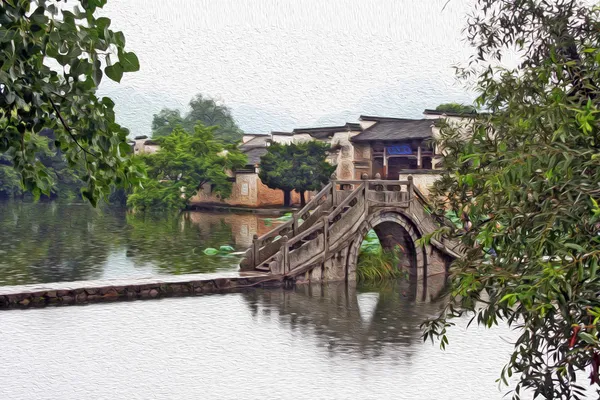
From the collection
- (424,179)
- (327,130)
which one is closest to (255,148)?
(327,130)

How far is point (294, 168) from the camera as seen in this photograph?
1797 inches

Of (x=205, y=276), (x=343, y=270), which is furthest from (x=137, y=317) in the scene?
(x=343, y=270)

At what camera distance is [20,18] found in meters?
4.63

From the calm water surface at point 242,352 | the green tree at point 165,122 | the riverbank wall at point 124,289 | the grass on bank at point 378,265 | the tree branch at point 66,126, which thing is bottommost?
the calm water surface at point 242,352

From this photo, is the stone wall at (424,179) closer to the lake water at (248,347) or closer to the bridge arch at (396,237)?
the bridge arch at (396,237)

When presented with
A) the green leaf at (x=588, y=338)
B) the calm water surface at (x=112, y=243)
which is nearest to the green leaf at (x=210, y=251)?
the calm water surface at (x=112, y=243)

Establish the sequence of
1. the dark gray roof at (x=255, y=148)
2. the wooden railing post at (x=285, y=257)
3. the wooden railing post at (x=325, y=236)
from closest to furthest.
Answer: the wooden railing post at (x=285, y=257) → the wooden railing post at (x=325, y=236) → the dark gray roof at (x=255, y=148)

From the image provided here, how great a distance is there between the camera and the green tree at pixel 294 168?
1793 inches

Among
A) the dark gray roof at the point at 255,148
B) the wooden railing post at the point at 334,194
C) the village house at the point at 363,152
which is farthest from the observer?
the dark gray roof at the point at 255,148

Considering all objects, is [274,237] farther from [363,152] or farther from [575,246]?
[363,152]

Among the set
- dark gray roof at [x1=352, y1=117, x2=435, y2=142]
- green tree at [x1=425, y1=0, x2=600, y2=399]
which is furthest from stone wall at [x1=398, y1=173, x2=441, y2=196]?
green tree at [x1=425, y1=0, x2=600, y2=399]

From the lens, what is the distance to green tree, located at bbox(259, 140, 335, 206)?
1793 inches

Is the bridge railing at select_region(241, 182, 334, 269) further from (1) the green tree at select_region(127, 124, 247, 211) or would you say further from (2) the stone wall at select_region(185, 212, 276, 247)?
(1) the green tree at select_region(127, 124, 247, 211)

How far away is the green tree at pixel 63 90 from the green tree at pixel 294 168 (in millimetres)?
A: 39447
